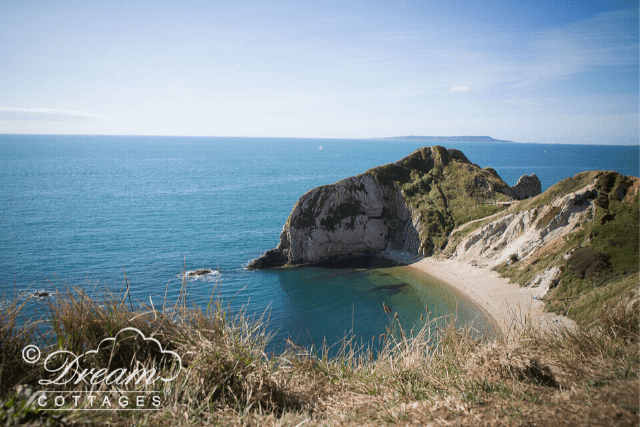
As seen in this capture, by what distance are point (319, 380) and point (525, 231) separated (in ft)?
139

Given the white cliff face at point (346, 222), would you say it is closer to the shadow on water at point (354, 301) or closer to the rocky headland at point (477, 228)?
the rocky headland at point (477, 228)

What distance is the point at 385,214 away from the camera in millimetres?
54469

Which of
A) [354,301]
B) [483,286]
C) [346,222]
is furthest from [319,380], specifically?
[346,222]

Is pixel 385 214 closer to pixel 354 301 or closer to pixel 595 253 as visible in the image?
pixel 354 301

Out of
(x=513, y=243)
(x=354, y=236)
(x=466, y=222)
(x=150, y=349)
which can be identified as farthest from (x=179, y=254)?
(x=150, y=349)

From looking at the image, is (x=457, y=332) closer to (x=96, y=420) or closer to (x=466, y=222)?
(x=96, y=420)

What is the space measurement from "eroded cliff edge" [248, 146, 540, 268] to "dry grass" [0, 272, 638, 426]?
44.0 meters

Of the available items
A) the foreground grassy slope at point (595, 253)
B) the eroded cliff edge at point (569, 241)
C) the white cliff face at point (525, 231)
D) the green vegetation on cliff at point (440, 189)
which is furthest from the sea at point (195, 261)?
the green vegetation on cliff at point (440, 189)

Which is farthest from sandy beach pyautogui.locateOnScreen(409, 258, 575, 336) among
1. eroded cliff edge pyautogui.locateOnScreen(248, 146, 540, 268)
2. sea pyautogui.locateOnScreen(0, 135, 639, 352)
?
eroded cliff edge pyautogui.locateOnScreen(248, 146, 540, 268)

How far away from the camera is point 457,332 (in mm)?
7109

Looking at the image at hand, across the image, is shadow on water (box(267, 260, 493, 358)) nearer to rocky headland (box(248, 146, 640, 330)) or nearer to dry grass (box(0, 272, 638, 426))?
rocky headland (box(248, 146, 640, 330))

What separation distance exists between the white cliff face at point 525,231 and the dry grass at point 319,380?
3746 centimetres

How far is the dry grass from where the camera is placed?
411cm

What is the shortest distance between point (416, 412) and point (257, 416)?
204cm
